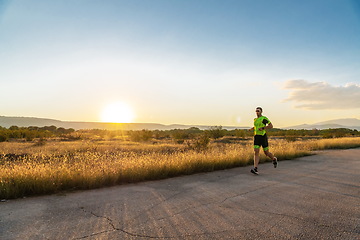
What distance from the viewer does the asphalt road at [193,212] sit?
11.9 feet

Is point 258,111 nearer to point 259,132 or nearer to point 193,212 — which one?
point 259,132

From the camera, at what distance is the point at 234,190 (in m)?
6.11

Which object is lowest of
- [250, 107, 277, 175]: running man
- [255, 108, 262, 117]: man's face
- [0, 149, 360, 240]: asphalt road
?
[0, 149, 360, 240]: asphalt road

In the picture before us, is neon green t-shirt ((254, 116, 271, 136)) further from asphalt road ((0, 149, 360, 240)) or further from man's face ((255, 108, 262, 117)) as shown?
asphalt road ((0, 149, 360, 240))

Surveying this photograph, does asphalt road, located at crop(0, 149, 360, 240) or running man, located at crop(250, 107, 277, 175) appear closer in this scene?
asphalt road, located at crop(0, 149, 360, 240)

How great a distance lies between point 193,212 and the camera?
4465 mm

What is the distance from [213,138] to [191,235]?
104 feet

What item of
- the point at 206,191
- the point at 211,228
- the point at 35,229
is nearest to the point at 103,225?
the point at 35,229

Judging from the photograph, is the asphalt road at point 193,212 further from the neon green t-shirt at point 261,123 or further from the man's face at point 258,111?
the man's face at point 258,111

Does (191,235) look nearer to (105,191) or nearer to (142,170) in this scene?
(105,191)

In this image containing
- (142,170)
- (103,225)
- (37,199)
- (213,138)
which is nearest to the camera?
(103,225)

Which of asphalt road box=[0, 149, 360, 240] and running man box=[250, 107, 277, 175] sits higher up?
running man box=[250, 107, 277, 175]

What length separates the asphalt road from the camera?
11.9 ft

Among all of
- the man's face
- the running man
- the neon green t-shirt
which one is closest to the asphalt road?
the running man
